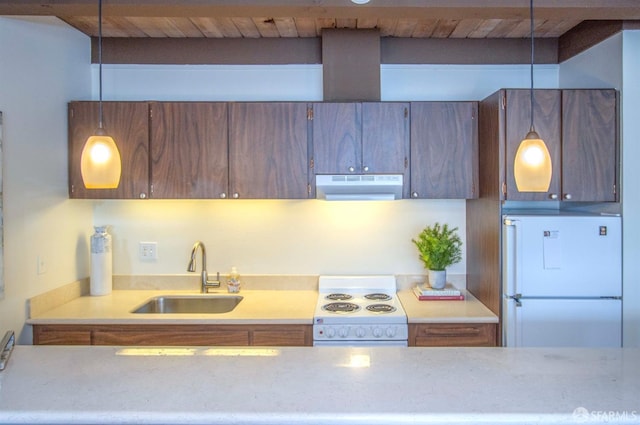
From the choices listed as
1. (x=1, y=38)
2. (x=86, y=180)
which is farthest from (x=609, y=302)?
(x=1, y=38)

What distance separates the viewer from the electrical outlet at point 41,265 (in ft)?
8.41

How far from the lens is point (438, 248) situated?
9.52 feet

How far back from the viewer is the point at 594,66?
2.68m

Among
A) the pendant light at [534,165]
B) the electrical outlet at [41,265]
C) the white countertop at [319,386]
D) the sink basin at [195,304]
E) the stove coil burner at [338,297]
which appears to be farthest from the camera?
the sink basin at [195,304]

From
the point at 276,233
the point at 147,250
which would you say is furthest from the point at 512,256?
the point at 147,250

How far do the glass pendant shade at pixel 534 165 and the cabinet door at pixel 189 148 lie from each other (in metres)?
1.74

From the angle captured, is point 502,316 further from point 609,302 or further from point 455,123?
point 455,123

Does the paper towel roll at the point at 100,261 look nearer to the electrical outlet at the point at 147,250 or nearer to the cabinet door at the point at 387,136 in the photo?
the electrical outlet at the point at 147,250

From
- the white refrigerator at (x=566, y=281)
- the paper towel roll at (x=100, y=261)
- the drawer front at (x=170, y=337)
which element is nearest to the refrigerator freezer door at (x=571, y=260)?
the white refrigerator at (x=566, y=281)

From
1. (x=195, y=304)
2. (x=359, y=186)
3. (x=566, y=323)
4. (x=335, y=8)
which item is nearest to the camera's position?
(x=335, y=8)

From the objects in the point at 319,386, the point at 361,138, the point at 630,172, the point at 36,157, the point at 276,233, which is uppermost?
the point at 361,138

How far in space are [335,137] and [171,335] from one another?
1483 mm

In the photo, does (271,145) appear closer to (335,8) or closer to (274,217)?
(274,217)

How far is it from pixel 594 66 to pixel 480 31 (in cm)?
70
